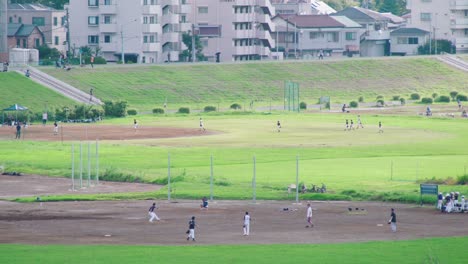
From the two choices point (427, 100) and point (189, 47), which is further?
point (189, 47)

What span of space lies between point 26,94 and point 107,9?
35756 mm

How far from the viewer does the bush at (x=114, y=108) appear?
11606 cm

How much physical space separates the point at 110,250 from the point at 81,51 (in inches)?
4039

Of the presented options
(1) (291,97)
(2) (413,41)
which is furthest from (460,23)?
(1) (291,97)

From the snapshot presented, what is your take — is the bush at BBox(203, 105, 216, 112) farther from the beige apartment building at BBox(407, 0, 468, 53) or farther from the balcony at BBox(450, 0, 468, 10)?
the balcony at BBox(450, 0, 468, 10)

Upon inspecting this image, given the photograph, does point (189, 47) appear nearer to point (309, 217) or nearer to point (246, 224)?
point (309, 217)

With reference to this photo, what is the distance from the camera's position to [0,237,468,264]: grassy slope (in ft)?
151

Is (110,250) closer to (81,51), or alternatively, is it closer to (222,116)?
(222,116)

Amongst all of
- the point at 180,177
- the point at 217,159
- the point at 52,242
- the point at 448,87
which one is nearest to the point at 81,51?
the point at 448,87

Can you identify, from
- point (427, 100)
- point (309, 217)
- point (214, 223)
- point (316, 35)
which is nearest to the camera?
point (309, 217)

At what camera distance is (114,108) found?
11612 cm

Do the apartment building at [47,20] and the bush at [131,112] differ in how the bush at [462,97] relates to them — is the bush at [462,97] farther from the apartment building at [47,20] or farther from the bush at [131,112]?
the apartment building at [47,20]

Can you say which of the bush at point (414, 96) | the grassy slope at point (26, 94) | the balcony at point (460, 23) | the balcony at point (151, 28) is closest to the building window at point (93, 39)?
the balcony at point (151, 28)

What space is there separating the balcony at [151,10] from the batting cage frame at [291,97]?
927 inches
